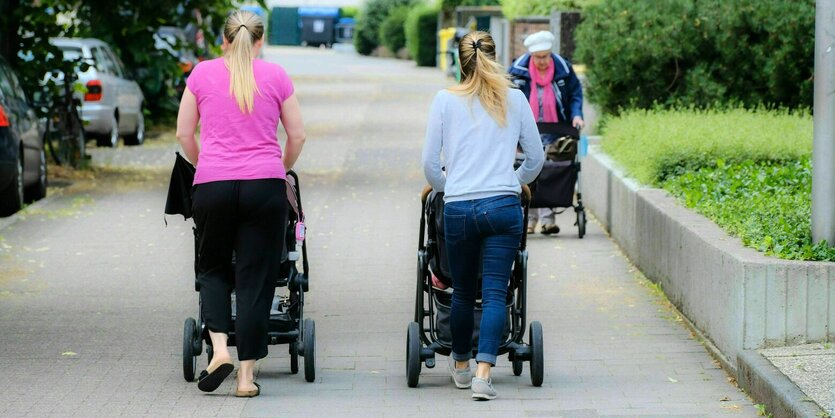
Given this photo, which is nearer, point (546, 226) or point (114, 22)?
point (546, 226)

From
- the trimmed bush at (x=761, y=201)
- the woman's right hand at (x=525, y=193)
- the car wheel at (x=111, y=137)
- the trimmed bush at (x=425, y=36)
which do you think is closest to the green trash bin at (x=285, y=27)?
the trimmed bush at (x=425, y=36)

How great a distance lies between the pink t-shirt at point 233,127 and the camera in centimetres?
689

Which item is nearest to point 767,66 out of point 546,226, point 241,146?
point 546,226

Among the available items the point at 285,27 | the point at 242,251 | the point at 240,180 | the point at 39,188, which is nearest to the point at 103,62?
A: the point at 39,188

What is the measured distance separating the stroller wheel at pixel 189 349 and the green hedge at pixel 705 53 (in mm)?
9464

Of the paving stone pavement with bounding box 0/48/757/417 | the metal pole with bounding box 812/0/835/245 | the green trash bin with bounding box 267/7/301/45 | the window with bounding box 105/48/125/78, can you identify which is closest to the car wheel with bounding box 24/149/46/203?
the paving stone pavement with bounding box 0/48/757/417

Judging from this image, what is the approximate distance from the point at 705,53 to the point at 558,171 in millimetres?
5019

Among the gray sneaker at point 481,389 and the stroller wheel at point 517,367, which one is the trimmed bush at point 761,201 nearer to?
the stroller wheel at point 517,367

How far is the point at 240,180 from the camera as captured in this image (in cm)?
691

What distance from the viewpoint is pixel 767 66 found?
53.2 ft

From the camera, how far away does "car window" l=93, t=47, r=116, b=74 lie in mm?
21311

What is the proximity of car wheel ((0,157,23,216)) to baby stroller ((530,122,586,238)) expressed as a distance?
499cm

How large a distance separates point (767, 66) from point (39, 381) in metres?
10.5

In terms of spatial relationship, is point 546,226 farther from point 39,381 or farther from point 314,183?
point 39,381
